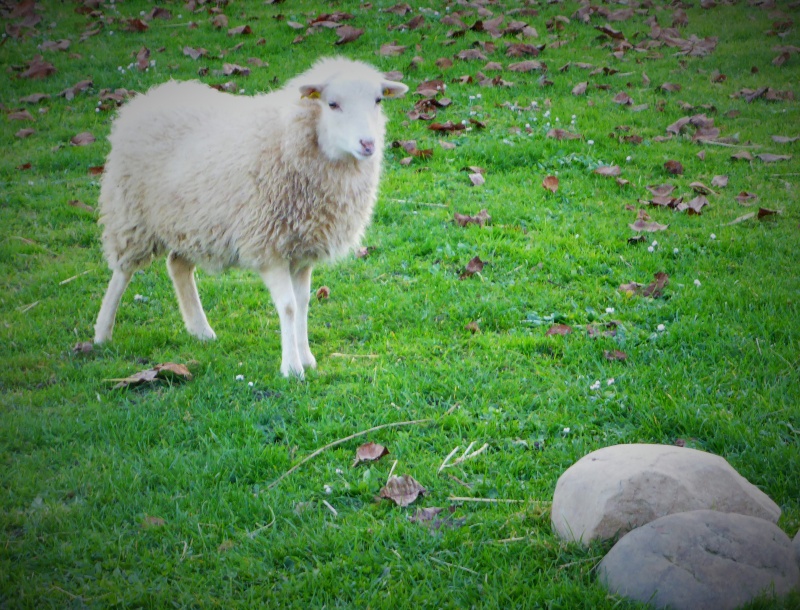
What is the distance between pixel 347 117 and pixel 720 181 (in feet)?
14.3

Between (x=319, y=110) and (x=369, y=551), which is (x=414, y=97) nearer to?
(x=319, y=110)

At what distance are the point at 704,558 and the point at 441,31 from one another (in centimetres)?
994

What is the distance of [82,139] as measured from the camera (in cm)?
916

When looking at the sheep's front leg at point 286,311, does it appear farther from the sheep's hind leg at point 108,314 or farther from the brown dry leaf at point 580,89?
the brown dry leaf at point 580,89

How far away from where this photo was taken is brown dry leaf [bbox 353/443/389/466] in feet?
13.6

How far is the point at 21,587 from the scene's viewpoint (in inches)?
125

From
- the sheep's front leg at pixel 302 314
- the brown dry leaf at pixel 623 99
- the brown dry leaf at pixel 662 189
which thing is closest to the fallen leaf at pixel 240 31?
the brown dry leaf at pixel 623 99

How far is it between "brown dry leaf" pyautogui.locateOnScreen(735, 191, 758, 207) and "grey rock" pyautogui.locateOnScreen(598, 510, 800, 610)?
189 inches

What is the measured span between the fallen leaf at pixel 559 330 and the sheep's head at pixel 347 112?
1.73 metres

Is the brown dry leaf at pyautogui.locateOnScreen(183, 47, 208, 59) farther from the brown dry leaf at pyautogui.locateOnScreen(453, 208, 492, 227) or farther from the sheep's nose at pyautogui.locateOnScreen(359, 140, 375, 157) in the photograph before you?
the sheep's nose at pyautogui.locateOnScreen(359, 140, 375, 157)

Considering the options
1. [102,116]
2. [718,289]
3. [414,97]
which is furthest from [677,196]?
[102,116]

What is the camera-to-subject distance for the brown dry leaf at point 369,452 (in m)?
4.14

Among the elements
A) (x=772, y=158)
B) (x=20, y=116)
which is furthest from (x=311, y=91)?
(x=20, y=116)

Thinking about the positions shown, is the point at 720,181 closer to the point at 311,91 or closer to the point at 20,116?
the point at 311,91
